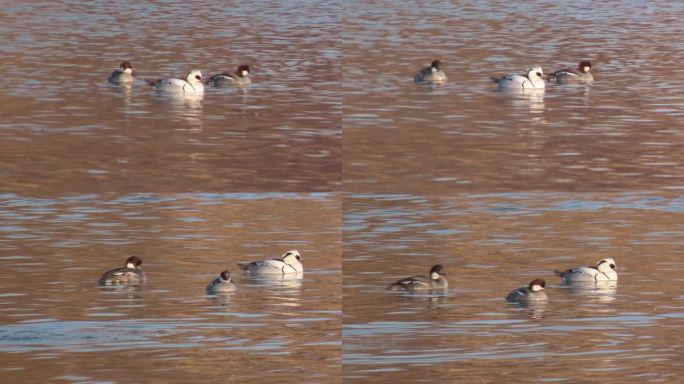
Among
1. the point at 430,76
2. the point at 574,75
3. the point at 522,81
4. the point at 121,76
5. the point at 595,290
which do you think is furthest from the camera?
the point at 574,75

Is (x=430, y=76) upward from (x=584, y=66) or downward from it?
downward

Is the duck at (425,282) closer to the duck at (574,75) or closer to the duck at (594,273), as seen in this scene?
the duck at (594,273)

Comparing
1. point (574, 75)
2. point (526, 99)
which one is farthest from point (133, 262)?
point (574, 75)

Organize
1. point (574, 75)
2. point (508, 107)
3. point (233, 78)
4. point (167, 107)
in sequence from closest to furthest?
point (508, 107) < point (167, 107) < point (233, 78) < point (574, 75)

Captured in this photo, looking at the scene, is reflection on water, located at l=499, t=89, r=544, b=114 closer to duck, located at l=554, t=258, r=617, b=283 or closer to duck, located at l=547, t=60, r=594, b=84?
duck, located at l=547, t=60, r=594, b=84

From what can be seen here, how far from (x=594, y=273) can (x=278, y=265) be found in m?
3.45

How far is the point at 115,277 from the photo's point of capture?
18.4 metres

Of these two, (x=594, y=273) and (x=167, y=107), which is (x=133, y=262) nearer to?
(x=594, y=273)

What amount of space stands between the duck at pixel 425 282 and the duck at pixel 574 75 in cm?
1610

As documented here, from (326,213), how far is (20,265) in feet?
13.9

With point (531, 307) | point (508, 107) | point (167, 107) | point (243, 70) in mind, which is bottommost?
point (531, 307)

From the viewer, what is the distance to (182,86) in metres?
32.5

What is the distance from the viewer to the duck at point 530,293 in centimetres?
1739

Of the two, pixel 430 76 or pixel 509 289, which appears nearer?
pixel 509 289
